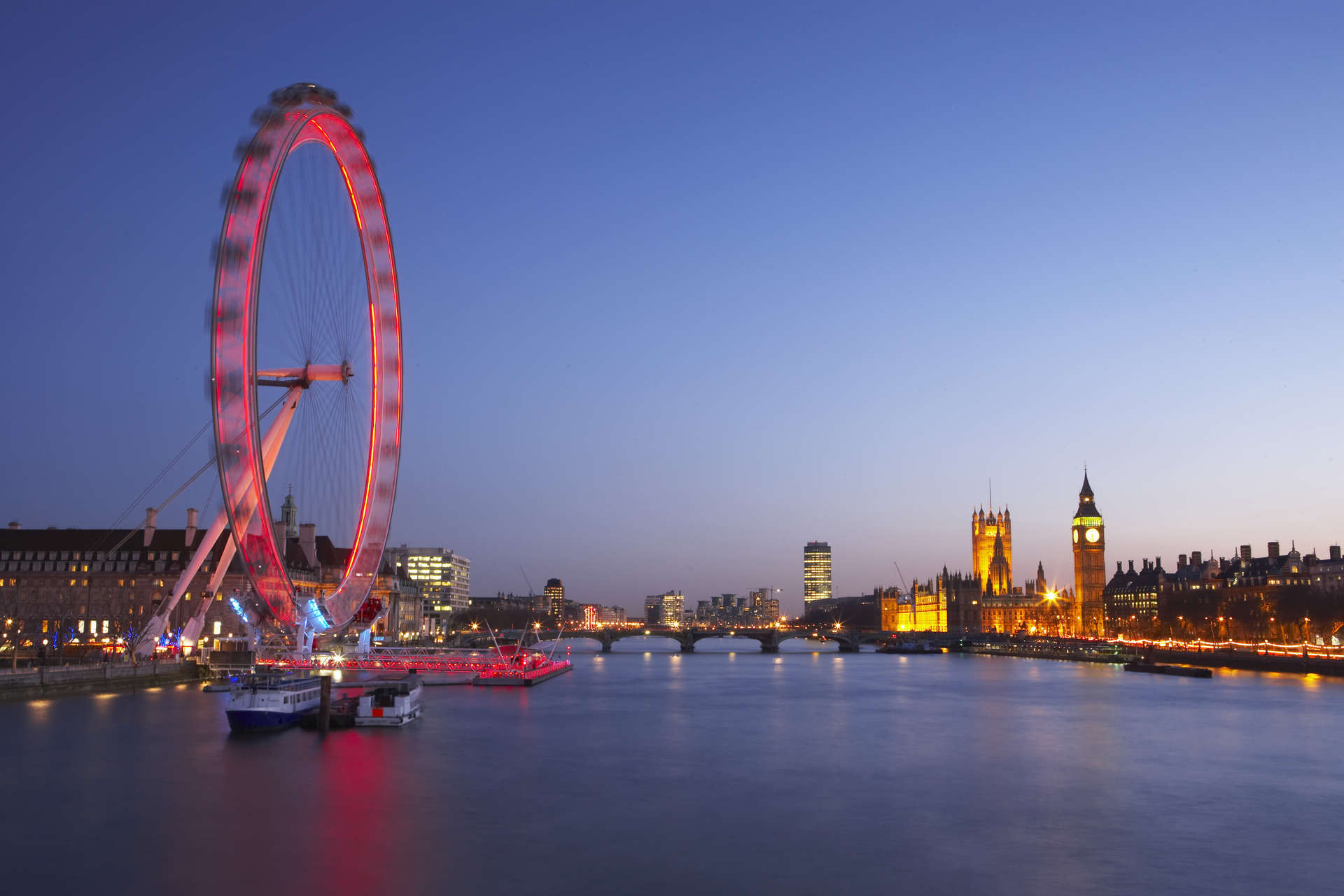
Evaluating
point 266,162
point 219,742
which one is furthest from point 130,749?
point 266,162

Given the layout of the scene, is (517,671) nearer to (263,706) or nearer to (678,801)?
(263,706)

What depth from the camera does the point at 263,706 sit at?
162ft

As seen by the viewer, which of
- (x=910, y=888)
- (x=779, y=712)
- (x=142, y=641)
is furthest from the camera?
(x=142, y=641)

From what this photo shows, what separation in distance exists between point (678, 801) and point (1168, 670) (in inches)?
3059

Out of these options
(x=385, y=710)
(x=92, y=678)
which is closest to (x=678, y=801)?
(x=385, y=710)

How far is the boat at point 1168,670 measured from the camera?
302 ft

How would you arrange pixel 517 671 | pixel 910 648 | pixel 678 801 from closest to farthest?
pixel 678 801 → pixel 517 671 → pixel 910 648

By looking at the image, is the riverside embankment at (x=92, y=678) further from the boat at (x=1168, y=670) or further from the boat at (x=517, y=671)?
the boat at (x=1168, y=670)

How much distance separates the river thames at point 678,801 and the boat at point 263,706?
1160 mm

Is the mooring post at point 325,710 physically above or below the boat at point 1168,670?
above

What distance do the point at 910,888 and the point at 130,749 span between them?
29.8 meters

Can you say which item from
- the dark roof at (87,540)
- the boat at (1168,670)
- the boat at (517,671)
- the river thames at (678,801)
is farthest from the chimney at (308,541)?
the boat at (1168,670)

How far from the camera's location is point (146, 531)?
361 ft

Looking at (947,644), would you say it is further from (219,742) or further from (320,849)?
(320,849)
